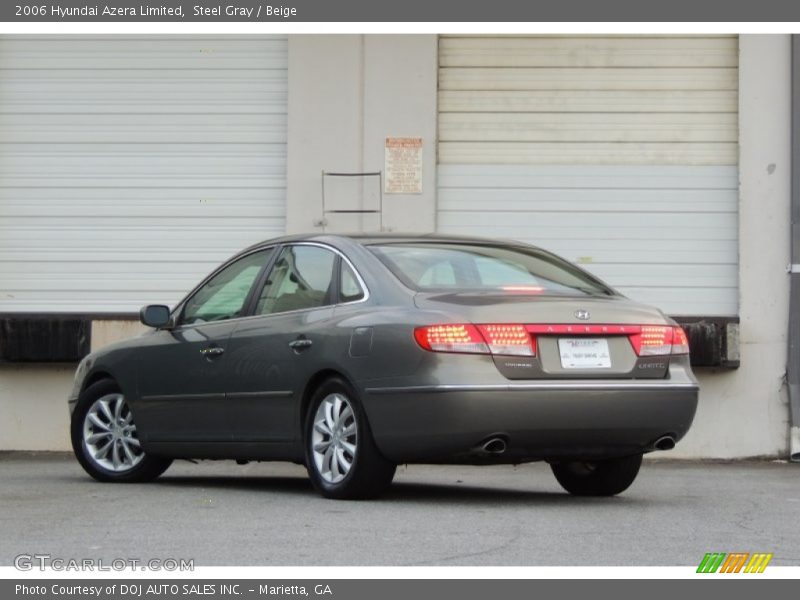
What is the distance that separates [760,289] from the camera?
15852 millimetres

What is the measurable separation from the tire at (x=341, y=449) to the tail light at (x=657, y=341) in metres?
1.43

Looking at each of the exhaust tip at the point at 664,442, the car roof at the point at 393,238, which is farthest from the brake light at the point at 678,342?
the car roof at the point at 393,238

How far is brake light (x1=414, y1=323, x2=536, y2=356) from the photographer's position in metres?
8.48

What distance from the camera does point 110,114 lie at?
54.0 ft

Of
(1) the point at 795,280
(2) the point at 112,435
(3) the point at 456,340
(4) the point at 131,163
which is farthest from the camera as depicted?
(4) the point at 131,163

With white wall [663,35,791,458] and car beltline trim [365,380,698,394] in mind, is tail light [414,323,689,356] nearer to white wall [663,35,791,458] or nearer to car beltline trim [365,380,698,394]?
car beltline trim [365,380,698,394]

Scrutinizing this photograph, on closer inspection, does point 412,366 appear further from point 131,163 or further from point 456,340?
point 131,163

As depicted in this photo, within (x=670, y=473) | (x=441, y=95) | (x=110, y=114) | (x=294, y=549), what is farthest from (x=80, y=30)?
(x=294, y=549)

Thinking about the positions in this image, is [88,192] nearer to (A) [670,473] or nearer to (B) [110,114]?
(B) [110,114]

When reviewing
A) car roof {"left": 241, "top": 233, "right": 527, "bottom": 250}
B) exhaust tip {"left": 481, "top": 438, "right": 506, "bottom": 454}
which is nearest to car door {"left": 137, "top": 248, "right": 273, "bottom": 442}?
car roof {"left": 241, "top": 233, "right": 527, "bottom": 250}

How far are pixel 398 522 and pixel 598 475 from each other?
7.20 ft

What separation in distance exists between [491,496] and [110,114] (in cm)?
794

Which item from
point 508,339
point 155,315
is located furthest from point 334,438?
point 155,315

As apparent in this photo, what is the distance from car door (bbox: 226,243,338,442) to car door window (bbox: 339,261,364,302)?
0.28 ft
